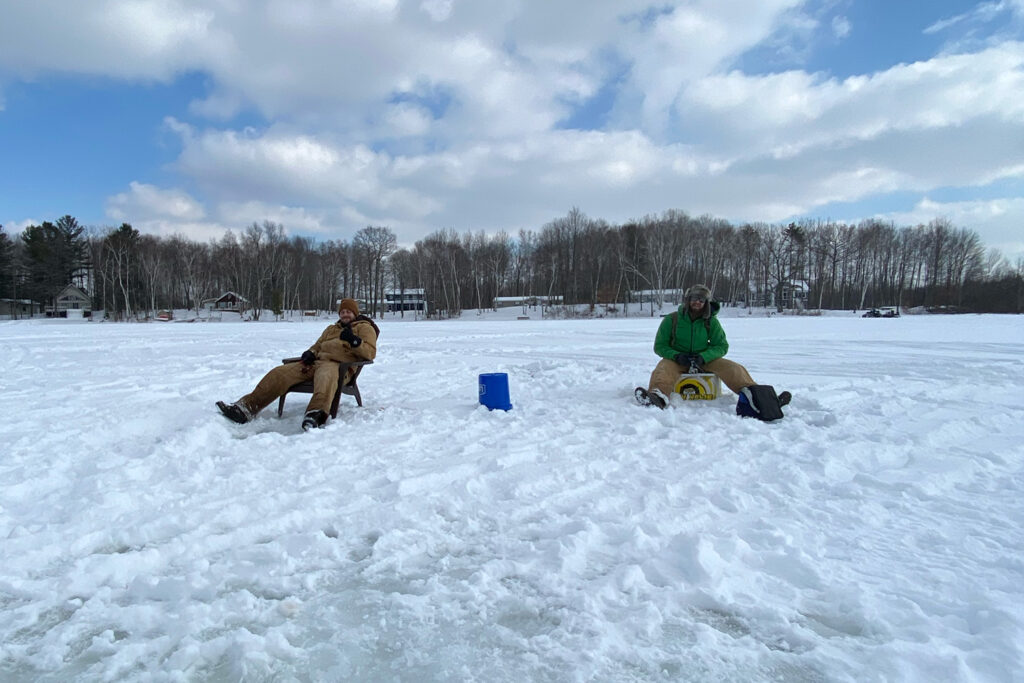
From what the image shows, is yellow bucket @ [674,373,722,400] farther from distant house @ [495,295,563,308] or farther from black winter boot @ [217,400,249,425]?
distant house @ [495,295,563,308]

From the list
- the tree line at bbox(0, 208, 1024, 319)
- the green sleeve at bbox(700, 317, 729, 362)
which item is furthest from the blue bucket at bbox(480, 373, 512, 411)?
the tree line at bbox(0, 208, 1024, 319)

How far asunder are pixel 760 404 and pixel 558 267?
2505 inches

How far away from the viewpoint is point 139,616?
81.2 inches

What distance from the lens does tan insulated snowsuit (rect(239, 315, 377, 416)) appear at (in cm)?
511

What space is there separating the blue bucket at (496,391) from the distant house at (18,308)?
Answer: 75.8 meters

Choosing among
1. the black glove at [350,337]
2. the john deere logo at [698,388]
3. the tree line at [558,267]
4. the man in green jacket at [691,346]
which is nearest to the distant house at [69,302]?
the tree line at [558,267]

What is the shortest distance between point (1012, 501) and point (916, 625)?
72.3 inches

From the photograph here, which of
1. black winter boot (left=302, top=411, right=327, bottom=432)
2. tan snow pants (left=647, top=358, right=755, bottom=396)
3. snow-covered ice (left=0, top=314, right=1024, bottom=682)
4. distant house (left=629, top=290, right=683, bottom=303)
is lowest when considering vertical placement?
snow-covered ice (left=0, top=314, right=1024, bottom=682)

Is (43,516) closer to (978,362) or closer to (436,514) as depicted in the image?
(436,514)

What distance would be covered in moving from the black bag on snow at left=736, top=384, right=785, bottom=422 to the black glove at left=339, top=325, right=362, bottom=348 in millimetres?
3982

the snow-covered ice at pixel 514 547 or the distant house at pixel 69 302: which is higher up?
the distant house at pixel 69 302

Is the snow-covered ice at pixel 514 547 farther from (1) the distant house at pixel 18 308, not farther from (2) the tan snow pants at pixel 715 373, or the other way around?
(1) the distant house at pixel 18 308

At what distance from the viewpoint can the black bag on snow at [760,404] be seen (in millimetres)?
5035

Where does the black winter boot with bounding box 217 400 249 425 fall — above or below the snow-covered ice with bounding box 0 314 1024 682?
above
